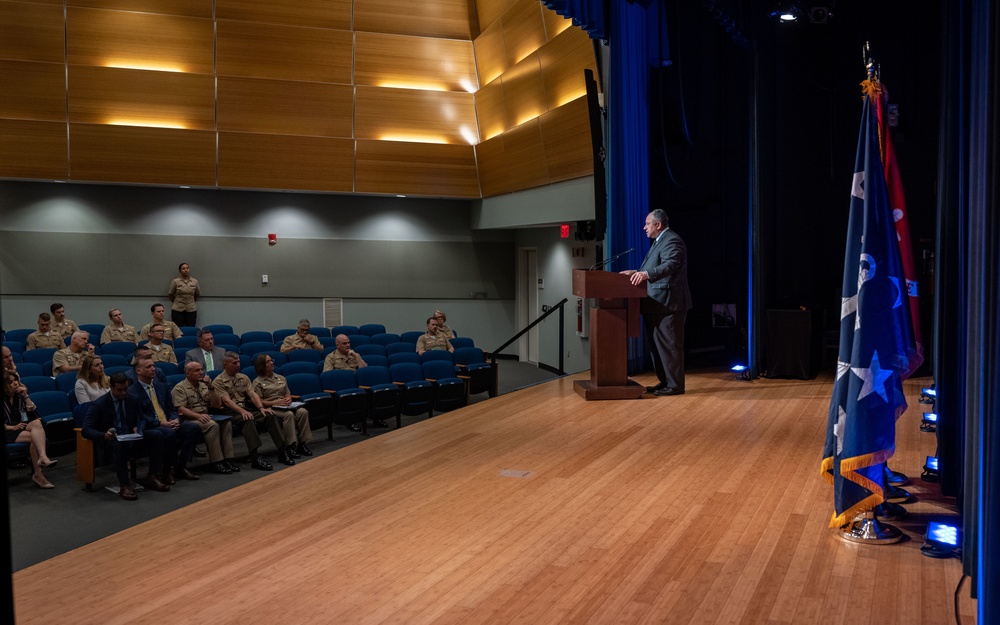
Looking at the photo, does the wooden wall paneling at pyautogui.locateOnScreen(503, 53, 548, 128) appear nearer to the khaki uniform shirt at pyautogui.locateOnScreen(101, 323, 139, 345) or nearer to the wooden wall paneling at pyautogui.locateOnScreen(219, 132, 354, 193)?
the wooden wall paneling at pyautogui.locateOnScreen(219, 132, 354, 193)

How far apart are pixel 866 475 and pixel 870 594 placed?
75cm

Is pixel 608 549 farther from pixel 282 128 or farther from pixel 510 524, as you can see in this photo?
pixel 282 128

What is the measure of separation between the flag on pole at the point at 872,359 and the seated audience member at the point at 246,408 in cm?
477

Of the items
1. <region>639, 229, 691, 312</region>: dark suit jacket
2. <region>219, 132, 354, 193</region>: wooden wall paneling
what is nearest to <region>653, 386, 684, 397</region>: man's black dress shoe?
<region>639, 229, 691, 312</region>: dark suit jacket

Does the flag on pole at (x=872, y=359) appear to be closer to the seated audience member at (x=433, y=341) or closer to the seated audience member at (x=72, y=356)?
the seated audience member at (x=433, y=341)

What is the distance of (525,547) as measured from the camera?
13.0 feet

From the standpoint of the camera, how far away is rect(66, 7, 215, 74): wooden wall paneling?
477 inches

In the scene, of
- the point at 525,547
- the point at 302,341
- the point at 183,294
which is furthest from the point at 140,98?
the point at 525,547

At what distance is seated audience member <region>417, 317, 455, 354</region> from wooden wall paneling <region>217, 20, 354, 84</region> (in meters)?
4.63

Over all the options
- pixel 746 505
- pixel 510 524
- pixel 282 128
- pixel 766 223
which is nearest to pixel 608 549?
pixel 510 524

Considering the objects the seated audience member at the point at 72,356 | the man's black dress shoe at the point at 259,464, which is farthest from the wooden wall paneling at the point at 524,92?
the man's black dress shoe at the point at 259,464

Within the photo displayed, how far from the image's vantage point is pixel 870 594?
131 inches

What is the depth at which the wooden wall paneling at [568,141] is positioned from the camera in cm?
1050

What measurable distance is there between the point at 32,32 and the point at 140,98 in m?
1.59
